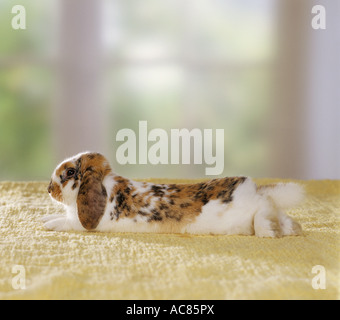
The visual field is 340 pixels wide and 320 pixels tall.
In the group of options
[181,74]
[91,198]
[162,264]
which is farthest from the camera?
[181,74]

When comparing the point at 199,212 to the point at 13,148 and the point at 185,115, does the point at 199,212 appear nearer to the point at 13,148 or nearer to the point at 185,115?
the point at 185,115

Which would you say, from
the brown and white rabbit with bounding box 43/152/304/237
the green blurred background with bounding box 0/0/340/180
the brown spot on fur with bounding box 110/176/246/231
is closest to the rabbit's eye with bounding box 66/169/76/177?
the brown and white rabbit with bounding box 43/152/304/237

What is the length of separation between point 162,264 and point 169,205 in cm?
31

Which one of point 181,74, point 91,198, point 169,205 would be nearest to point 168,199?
point 169,205

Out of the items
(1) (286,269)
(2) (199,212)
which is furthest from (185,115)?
(1) (286,269)

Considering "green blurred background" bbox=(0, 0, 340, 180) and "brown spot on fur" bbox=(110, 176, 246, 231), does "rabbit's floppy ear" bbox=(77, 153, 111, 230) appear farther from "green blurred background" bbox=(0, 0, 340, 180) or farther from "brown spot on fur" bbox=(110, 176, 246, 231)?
"green blurred background" bbox=(0, 0, 340, 180)

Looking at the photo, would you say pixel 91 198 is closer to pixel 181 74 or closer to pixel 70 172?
pixel 70 172

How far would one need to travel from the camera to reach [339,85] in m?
2.89

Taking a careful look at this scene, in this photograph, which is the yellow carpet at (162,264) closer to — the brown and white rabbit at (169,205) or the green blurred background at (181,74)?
the brown and white rabbit at (169,205)

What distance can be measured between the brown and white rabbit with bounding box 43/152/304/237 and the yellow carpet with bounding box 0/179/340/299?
0.04 m

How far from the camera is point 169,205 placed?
1.37m

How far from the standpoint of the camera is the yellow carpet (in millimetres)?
915

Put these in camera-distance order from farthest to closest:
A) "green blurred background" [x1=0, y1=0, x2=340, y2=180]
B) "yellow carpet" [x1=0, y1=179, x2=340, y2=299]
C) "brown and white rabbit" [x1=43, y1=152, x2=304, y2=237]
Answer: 1. "green blurred background" [x1=0, y1=0, x2=340, y2=180]
2. "brown and white rabbit" [x1=43, y1=152, x2=304, y2=237]
3. "yellow carpet" [x1=0, y1=179, x2=340, y2=299]

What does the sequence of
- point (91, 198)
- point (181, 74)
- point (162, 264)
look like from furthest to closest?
point (181, 74)
point (91, 198)
point (162, 264)
